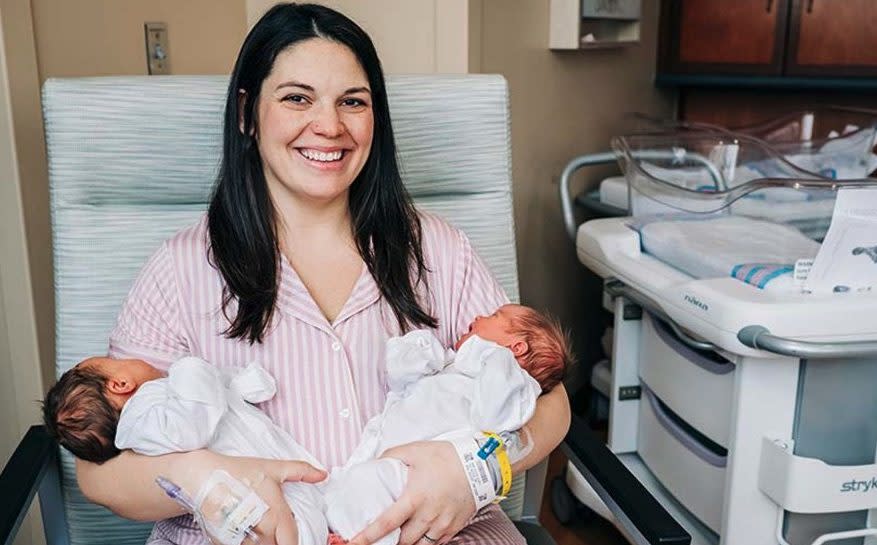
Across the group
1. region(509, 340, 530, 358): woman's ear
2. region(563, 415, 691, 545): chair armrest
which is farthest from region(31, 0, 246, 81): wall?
region(563, 415, 691, 545): chair armrest

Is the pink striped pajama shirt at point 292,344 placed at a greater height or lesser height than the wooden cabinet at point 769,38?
lesser

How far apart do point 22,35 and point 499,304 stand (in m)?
0.92

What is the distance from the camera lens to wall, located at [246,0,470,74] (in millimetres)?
2027

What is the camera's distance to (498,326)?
3.98ft

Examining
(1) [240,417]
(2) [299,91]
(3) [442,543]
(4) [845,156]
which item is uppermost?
(2) [299,91]

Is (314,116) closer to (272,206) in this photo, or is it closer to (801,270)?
(272,206)

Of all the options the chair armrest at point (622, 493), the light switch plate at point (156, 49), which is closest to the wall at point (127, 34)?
the light switch plate at point (156, 49)

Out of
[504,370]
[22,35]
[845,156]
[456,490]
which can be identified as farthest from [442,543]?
[845,156]

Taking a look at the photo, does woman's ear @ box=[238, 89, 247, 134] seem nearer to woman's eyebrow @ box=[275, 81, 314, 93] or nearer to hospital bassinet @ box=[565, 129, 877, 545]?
woman's eyebrow @ box=[275, 81, 314, 93]

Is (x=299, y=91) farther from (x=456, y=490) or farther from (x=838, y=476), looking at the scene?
(x=838, y=476)

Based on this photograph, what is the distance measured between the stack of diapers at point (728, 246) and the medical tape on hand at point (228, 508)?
0.88m

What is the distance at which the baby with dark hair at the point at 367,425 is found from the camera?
1.03 meters

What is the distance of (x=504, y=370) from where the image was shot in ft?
3.59

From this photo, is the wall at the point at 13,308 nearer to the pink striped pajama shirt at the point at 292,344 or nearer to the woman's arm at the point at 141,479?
the pink striped pajama shirt at the point at 292,344
